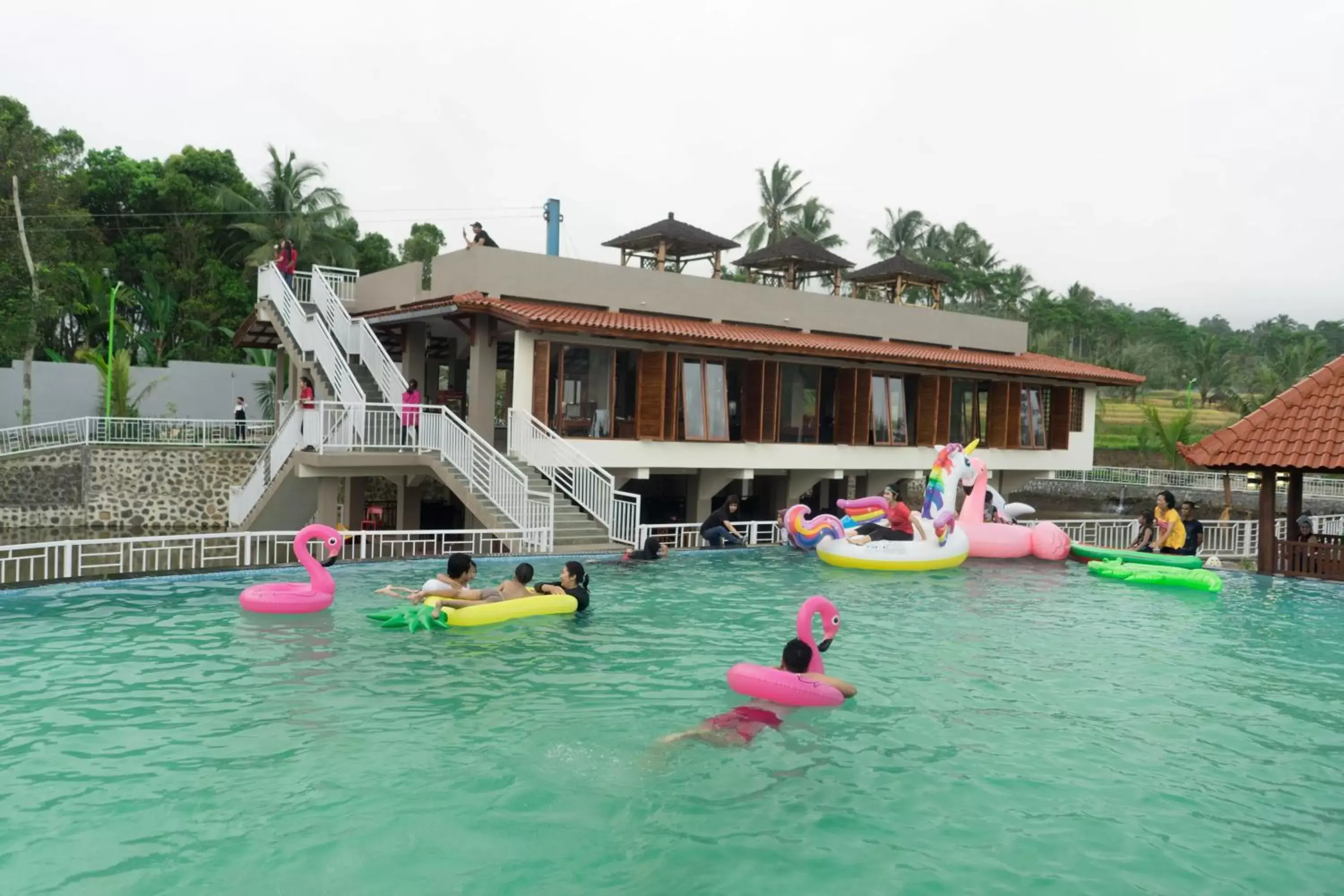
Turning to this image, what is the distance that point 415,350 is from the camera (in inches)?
1023

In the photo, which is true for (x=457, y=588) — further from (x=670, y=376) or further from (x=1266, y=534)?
(x=1266, y=534)

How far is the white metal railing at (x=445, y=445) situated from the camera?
18.0 meters

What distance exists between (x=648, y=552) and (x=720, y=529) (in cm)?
289

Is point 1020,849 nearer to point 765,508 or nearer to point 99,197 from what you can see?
point 765,508

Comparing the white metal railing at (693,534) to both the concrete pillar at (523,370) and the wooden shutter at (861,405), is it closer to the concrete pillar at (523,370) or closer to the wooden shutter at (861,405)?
the concrete pillar at (523,370)

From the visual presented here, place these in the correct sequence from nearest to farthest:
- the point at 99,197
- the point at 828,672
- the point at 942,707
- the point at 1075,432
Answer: the point at 942,707 < the point at 828,672 < the point at 1075,432 < the point at 99,197

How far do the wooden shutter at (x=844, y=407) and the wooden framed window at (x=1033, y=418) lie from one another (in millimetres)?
6441

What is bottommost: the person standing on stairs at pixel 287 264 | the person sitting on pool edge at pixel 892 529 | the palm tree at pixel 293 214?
the person sitting on pool edge at pixel 892 529

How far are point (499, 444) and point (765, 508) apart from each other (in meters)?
8.62

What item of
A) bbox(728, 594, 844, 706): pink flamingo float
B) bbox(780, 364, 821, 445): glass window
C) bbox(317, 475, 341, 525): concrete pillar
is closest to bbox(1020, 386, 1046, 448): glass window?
bbox(780, 364, 821, 445): glass window

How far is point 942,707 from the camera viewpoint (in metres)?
9.33

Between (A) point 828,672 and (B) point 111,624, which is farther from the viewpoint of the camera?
(B) point 111,624

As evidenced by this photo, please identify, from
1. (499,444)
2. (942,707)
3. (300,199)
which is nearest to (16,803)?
(942,707)

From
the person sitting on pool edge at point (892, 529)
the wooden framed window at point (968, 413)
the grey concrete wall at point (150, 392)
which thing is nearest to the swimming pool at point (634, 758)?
the person sitting on pool edge at point (892, 529)
